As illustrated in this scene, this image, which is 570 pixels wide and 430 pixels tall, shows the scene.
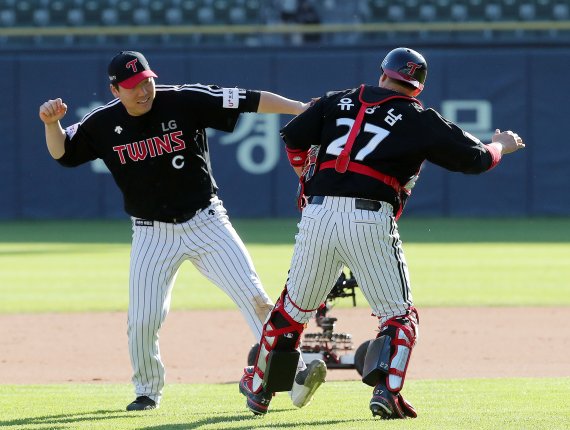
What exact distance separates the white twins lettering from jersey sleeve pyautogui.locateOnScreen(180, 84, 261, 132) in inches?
6.9

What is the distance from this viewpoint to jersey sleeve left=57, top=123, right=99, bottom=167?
19.0 feet

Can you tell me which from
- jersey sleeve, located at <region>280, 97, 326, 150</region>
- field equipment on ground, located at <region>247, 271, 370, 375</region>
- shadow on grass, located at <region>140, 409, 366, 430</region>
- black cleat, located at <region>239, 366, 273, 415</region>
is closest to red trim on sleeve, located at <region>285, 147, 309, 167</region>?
jersey sleeve, located at <region>280, 97, 326, 150</region>

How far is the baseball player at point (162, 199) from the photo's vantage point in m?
5.65

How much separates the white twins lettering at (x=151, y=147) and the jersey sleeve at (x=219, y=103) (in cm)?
18

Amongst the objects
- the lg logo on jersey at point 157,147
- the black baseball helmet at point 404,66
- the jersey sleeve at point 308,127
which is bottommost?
the lg logo on jersey at point 157,147

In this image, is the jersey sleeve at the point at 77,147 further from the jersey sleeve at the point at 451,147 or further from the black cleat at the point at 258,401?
the jersey sleeve at the point at 451,147

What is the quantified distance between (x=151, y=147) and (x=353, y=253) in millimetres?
1250

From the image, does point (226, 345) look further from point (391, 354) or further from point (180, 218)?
point (391, 354)

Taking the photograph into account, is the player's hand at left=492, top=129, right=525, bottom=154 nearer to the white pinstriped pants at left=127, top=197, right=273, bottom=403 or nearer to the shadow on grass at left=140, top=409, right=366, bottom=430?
the white pinstriped pants at left=127, top=197, right=273, bottom=403

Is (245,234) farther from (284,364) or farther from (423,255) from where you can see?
(284,364)

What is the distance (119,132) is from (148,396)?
51.3 inches

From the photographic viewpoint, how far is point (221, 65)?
1847 centimetres

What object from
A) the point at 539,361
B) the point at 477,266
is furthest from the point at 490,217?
the point at 539,361

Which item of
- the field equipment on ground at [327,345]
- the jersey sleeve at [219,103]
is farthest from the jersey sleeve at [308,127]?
the field equipment on ground at [327,345]
